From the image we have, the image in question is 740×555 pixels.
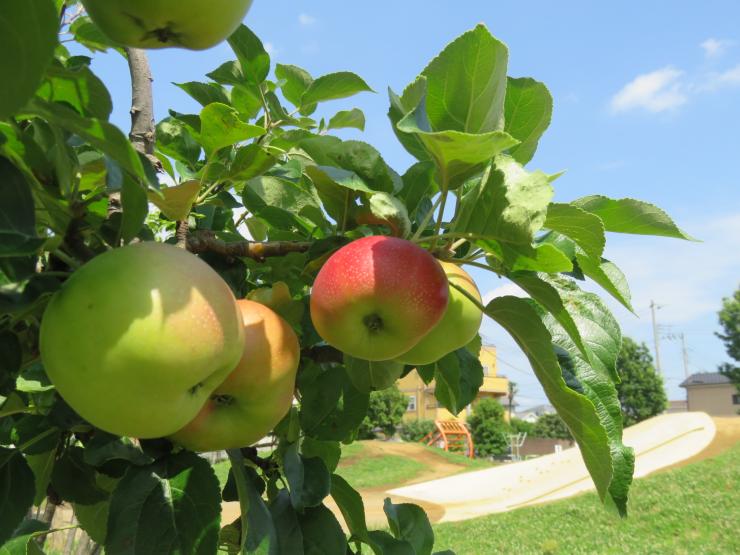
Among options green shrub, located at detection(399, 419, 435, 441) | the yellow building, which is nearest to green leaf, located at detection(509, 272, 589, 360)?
green shrub, located at detection(399, 419, 435, 441)

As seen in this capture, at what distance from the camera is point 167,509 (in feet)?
2.77

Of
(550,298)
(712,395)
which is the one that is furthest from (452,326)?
(712,395)

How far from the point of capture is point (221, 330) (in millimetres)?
675

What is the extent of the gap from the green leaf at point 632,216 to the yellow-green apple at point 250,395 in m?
0.49

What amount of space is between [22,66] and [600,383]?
0.82 metres

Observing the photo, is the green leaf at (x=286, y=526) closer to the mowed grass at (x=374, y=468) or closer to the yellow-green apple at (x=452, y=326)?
the yellow-green apple at (x=452, y=326)

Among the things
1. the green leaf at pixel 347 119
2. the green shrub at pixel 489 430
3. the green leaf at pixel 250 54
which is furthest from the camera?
the green shrub at pixel 489 430

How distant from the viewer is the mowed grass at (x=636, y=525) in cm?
668

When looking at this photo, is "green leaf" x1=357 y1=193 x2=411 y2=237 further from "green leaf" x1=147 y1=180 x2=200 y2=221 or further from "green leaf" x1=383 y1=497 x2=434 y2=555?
"green leaf" x1=383 y1=497 x2=434 y2=555

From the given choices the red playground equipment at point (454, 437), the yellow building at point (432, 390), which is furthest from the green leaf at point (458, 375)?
the yellow building at point (432, 390)

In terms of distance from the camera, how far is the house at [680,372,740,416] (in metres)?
42.2

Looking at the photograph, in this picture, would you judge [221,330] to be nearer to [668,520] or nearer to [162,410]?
[162,410]

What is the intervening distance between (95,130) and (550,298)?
588mm

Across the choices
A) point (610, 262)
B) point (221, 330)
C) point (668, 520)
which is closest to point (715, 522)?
point (668, 520)
